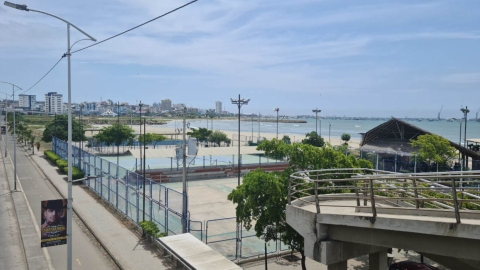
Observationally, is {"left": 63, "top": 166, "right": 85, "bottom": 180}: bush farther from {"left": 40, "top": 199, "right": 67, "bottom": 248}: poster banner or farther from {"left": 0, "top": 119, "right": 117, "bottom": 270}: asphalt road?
{"left": 40, "top": 199, "right": 67, "bottom": 248}: poster banner

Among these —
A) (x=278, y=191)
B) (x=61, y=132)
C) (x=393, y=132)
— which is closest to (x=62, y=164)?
(x=61, y=132)

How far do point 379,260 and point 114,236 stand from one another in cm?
1509

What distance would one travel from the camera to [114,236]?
20.4 meters

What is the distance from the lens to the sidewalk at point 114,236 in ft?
55.5

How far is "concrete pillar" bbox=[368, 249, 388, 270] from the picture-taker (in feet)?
30.5

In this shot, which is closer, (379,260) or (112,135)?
(379,260)

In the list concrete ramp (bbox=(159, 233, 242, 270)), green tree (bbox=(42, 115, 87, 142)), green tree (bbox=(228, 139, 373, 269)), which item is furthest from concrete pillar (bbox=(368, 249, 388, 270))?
green tree (bbox=(42, 115, 87, 142))

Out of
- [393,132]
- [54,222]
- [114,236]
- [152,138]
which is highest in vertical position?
[393,132]

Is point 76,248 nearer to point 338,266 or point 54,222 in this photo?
point 54,222

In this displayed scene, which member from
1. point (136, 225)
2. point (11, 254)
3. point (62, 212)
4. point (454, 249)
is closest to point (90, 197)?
point (136, 225)

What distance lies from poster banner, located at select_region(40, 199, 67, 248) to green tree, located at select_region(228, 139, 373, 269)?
6365 mm

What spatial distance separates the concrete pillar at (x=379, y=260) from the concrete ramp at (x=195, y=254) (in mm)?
3974

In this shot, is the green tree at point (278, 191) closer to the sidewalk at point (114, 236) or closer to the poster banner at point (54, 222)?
the sidewalk at point (114, 236)

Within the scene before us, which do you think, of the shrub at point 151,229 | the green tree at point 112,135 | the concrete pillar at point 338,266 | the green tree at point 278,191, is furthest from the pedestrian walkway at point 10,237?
the green tree at point 112,135
